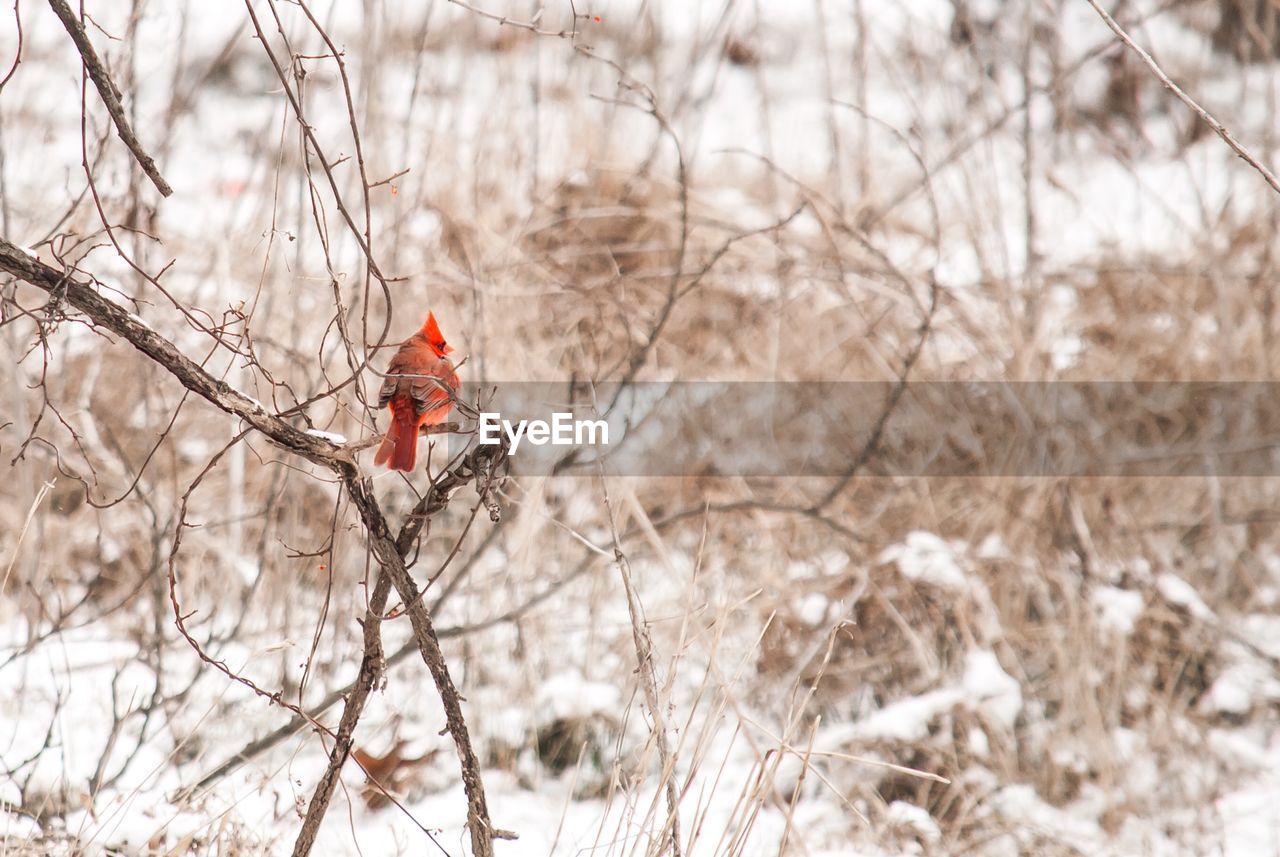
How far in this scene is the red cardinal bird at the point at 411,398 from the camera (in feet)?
4.21

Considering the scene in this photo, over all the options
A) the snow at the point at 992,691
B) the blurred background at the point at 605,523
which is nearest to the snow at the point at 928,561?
the blurred background at the point at 605,523

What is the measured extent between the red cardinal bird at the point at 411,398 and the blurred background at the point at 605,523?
620 millimetres

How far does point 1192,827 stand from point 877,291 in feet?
5.11

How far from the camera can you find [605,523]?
2807 mm

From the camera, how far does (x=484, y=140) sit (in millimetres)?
3207

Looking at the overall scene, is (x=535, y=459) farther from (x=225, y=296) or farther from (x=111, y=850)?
(x=111, y=850)

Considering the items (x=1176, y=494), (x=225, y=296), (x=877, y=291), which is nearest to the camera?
(x=225, y=296)

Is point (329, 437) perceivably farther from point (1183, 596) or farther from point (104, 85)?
point (1183, 596)

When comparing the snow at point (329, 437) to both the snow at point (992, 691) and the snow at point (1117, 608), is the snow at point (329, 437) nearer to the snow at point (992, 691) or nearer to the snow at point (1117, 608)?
the snow at point (992, 691)

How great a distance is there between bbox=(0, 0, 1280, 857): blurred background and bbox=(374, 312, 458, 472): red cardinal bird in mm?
620

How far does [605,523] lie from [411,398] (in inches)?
61.0

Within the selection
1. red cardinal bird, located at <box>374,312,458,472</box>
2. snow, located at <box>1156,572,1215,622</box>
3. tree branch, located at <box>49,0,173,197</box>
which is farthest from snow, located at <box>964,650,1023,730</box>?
tree branch, located at <box>49,0,173,197</box>

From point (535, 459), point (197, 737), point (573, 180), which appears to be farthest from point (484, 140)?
point (197, 737)

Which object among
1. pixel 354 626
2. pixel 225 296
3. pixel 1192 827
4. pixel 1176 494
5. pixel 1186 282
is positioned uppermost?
pixel 1186 282
